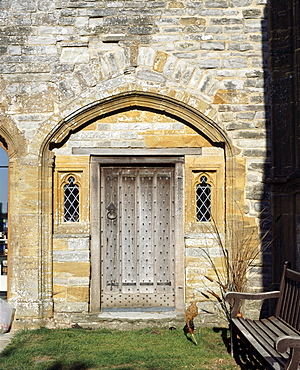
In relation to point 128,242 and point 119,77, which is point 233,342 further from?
point 119,77

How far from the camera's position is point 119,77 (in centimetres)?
615

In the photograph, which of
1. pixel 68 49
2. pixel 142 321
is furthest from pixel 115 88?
pixel 142 321

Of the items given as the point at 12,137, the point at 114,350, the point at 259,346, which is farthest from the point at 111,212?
the point at 259,346

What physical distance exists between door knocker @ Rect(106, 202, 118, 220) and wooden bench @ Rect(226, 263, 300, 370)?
2.06 meters

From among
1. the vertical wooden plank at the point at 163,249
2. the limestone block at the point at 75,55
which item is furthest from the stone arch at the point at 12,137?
the vertical wooden plank at the point at 163,249

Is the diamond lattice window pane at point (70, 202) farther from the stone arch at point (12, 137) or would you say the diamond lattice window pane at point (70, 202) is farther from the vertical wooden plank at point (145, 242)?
the vertical wooden plank at point (145, 242)

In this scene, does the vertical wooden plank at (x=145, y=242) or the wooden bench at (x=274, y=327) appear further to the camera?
the vertical wooden plank at (x=145, y=242)

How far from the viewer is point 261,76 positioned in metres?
6.12

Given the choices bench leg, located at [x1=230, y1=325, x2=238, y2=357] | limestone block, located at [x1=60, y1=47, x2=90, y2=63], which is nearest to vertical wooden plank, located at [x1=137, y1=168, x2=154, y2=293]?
bench leg, located at [x1=230, y1=325, x2=238, y2=357]

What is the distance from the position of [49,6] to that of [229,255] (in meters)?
3.85

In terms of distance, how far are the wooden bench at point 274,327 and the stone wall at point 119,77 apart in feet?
4.04

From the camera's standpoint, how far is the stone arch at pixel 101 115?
6.10 metres

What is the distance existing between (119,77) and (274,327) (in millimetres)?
3465

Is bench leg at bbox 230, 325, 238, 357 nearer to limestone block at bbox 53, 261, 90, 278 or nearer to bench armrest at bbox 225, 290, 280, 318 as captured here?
bench armrest at bbox 225, 290, 280, 318
